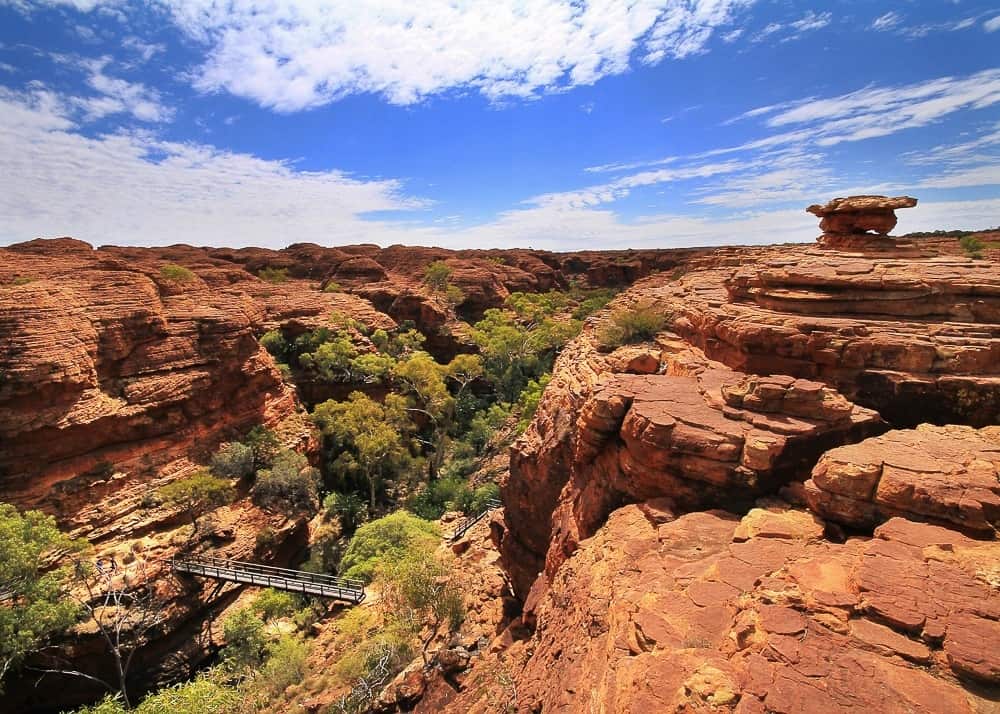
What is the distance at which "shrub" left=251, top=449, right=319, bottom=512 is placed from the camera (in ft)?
66.4

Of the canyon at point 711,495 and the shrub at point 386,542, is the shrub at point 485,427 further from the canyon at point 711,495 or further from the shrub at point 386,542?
the canyon at point 711,495

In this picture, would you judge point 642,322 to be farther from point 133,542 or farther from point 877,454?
point 133,542

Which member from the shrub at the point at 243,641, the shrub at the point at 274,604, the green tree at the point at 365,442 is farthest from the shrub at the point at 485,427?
the shrub at the point at 243,641

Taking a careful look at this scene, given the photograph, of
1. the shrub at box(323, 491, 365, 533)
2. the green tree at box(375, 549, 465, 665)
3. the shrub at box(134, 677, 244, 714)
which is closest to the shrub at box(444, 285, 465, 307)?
the shrub at box(323, 491, 365, 533)

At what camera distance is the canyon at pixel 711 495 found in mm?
4246

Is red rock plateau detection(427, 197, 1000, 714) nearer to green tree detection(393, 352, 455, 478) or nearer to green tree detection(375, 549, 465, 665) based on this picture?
green tree detection(375, 549, 465, 665)

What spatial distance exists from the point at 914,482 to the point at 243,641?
1861 centimetres

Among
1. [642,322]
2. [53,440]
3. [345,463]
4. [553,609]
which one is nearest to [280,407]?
[345,463]

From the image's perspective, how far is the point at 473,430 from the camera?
2984cm

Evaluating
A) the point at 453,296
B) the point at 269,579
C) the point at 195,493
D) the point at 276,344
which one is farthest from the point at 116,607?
the point at 453,296

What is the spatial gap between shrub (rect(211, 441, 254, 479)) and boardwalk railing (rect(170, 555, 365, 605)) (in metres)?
3.99

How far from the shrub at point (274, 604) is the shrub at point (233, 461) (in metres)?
6.02

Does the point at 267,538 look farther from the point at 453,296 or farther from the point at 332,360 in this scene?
the point at 453,296

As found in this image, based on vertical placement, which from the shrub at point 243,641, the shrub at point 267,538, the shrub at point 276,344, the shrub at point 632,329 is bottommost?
the shrub at point 243,641
